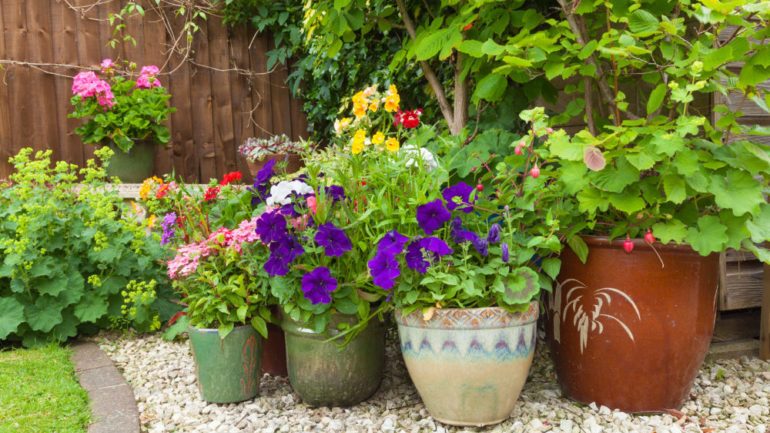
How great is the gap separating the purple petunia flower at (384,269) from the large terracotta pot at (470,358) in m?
0.15

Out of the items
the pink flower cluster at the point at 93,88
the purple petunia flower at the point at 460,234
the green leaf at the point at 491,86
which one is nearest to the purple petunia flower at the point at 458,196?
the purple petunia flower at the point at 460,234

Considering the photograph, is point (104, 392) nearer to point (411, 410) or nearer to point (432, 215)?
point (411, 410)

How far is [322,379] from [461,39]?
1210 mm

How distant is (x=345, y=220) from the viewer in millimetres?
1958

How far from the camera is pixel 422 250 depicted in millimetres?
1739

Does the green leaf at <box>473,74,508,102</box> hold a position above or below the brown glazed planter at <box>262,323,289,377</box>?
above

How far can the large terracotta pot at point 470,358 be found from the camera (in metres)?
1.73

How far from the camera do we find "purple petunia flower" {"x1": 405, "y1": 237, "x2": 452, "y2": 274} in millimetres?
1708

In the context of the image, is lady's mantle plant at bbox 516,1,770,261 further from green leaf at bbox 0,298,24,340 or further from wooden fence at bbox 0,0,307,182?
wooden fence at bbox 0,0,307,182

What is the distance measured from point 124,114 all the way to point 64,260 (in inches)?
55.0

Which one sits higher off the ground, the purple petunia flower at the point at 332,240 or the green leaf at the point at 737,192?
the green leaf at the point at 737,192

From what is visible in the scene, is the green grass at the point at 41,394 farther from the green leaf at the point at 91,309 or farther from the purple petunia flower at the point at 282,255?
the purple petunia flower at the point at 282,255

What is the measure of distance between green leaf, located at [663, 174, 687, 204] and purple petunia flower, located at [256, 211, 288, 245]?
1042 mm

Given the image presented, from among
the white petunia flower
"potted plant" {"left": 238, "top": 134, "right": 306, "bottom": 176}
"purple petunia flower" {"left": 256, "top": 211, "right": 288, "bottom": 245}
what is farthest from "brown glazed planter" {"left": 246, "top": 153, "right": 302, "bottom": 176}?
"purple petunia flower" {"left": 256, "top": 211, "right": 288, "bottom": 245}
